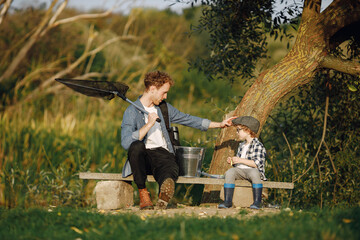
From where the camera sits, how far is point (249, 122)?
239 inches

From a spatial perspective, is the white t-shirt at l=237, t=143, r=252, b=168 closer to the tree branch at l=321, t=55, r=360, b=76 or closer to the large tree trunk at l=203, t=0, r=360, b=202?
the large tree trunk at l=203, t=0, r=360, b=202

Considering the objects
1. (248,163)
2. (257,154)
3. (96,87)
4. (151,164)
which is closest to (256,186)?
(248,163)

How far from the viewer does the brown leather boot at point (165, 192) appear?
5.76 metres

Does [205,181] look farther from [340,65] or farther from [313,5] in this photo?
[313,5]

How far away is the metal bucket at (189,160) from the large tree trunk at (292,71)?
69 centimetres

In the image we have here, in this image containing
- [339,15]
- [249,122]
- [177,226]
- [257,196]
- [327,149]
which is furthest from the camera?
[327,149]

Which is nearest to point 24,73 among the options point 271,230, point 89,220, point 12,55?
point 12,55

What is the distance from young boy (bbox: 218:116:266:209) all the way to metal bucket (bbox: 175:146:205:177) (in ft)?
1.43

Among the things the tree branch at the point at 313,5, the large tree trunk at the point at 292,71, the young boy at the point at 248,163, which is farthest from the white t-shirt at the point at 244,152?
the tree branch at the point at 313,5

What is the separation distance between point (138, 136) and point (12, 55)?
12.4 metres

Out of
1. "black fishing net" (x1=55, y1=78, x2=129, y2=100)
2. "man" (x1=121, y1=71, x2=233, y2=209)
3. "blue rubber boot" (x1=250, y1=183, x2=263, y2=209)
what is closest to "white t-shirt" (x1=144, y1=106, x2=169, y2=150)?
"man" (x1=121, y1=71, x2=233, y2=209)

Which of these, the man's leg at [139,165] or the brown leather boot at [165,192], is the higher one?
the man's leg at [139,165]

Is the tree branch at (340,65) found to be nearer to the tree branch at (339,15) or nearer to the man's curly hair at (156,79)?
the tree branch at (339,15)

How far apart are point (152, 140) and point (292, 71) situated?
7.39ft
